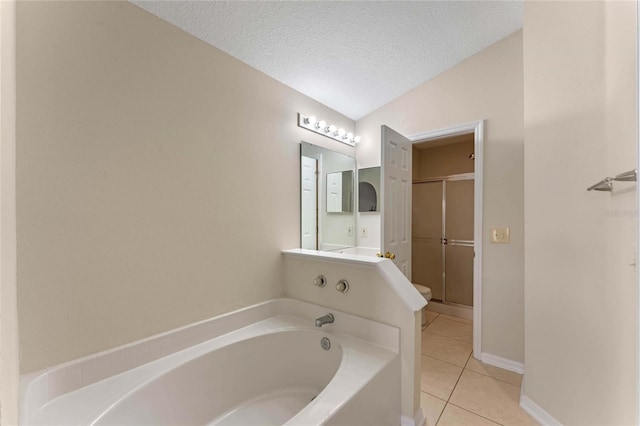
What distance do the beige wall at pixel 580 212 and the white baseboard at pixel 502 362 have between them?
1.49ft

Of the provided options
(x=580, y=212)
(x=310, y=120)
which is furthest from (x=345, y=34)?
(x=580, y=212)

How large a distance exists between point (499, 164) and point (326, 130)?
1434mm

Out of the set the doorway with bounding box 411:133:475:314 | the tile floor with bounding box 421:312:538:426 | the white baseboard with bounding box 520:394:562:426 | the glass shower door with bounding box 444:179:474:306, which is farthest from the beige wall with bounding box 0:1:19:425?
the glass shower door with bounding box 444:179:474:306

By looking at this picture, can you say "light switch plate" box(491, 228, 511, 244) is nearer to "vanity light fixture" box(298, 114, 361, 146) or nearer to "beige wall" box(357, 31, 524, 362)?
"beige wall" box(357, 31, 524, 362)

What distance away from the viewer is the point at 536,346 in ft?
4.85

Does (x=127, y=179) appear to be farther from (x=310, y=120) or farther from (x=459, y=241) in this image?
(x=459, y=241)

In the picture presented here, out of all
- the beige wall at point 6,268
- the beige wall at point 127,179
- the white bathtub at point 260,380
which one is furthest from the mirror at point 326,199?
the beige wall at point 6,268

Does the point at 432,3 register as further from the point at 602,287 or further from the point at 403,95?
the point at 602,287

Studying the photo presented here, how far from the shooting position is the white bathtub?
40.4 inches

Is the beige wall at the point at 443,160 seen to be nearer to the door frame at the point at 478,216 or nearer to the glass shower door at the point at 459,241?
the glass shower door at the point at 459,241

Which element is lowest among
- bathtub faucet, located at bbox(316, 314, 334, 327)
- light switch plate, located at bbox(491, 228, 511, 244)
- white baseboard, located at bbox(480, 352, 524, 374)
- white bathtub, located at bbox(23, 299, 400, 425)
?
white baseboard, located at bbox(480, 352, 524, 374)

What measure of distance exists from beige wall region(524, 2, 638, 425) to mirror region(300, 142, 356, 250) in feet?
4.79

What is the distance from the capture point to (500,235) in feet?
6.56

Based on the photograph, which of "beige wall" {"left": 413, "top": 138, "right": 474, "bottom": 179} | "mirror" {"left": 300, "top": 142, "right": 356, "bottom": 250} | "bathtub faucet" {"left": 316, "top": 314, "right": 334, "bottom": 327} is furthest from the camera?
"beige wall" {"left": 413, "top": 138, "right": 474, "bottom": 179}
